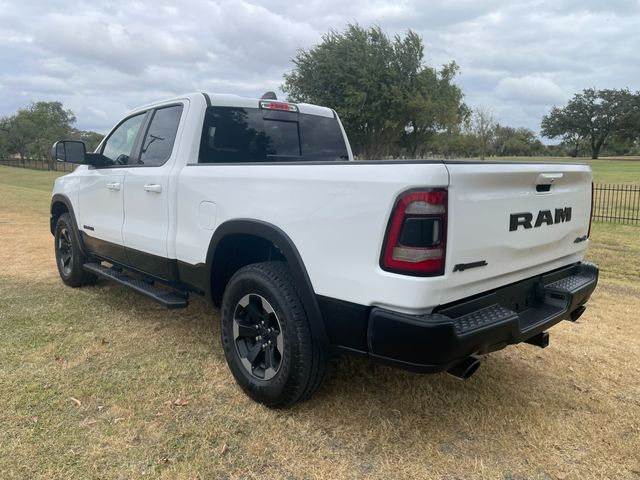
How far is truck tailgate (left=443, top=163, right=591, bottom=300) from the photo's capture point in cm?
242

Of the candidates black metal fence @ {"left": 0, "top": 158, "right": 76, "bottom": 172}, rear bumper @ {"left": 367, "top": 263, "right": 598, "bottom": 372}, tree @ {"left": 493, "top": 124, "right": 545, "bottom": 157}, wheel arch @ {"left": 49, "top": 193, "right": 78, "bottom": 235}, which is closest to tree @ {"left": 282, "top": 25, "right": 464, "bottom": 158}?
wheel arch @ {"left": 49, "top": 193, "right": 78, "bottom": 235}

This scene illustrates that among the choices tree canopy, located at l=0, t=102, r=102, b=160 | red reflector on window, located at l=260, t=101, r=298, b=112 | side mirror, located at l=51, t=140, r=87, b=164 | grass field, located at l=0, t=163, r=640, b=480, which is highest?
tree canopy, located at l=0, t=102, r=102, b=160

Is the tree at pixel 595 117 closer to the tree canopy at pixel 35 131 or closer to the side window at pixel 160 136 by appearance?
the tree canopy at pixel 35 131

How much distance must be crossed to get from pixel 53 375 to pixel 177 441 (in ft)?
4.31

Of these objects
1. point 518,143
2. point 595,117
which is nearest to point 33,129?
point 518,143

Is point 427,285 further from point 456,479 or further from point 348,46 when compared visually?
point 348,46

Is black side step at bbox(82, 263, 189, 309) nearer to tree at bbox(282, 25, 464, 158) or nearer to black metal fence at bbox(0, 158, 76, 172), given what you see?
tree at bbox(282, 25, 464, 158)

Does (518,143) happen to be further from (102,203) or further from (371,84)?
(102,203)

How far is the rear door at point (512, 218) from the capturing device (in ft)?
7.95

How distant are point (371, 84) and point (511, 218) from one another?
24.3 m

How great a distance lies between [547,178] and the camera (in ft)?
9.59

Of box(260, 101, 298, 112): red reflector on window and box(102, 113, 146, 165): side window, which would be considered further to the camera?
box(102, 113, 146, 165): side window

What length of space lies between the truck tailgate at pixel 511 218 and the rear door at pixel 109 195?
3.14 metres

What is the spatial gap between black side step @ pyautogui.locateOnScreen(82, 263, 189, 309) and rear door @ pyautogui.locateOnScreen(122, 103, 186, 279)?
0.14m
